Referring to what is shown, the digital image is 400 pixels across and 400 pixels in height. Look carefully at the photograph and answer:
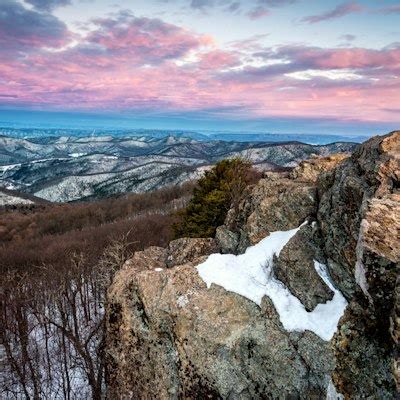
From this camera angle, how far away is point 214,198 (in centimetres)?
Result: 3719

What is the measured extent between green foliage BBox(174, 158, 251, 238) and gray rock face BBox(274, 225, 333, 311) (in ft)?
48.7

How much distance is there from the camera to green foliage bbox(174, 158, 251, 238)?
37706 millimetres

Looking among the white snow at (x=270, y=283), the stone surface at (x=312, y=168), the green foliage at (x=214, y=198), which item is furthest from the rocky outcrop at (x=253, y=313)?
the green foliage at (x=214, y=198)

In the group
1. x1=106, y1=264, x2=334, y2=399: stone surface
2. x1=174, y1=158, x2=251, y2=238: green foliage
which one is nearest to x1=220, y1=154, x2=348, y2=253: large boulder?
x1=106, y1=264, x2=334, y2=399: stone surface

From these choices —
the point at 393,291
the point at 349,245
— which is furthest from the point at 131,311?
the point at 393,291

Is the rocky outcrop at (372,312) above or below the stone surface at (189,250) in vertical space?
above

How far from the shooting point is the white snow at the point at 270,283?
742 inches

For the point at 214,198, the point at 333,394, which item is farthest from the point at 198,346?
the point at 214,198

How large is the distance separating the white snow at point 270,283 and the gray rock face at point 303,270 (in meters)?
0.28

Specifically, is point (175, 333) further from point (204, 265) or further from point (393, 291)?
point (393, 291)

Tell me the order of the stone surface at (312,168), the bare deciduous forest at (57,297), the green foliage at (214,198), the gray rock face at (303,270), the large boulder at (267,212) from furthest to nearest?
the bare deciduous forest at (57,297), the green foliage at (214,198), the stone surface at (312,168), the large boulder at (267,212), the gray rock face at (303,270)

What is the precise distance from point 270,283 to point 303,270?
6.59 ft

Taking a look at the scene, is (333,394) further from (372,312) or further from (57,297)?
(57,297)

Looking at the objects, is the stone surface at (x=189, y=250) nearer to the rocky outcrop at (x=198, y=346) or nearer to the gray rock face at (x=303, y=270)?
the rocky outcrop at (x=198, y=346)
